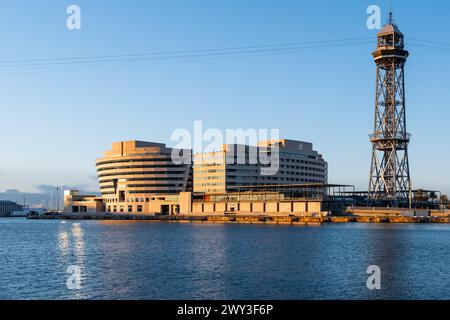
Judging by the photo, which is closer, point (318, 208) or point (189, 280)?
point (189, 280)

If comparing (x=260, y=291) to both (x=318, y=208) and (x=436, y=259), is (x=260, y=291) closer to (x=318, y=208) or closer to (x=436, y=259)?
(x=436, y=259)

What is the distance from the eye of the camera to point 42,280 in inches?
2158

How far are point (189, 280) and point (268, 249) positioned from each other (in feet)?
110

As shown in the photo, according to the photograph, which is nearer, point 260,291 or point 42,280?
point 260,291

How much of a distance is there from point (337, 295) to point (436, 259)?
33.3 meters
